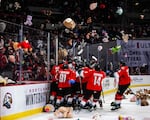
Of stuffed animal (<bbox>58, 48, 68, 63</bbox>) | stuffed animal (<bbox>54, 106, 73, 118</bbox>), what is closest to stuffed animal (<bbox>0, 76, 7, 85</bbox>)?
stuffed animal (<bbox>54, 106, 73, 118</bbox>)

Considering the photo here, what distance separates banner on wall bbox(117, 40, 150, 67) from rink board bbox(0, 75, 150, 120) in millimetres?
9138

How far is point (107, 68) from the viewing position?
16.0 metres

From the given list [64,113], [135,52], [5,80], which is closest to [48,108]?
[64,113]

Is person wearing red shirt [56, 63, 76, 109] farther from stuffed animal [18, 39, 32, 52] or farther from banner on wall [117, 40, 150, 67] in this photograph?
banner on wall [117, 40, 150, 67]

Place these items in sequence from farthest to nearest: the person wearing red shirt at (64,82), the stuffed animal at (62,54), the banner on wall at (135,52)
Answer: the banner on wall at (135,52) → the stuffed animal at (62,54) → the person wearing red shirt at (64,82)

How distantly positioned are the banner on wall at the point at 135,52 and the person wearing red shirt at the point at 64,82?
28.7 feet

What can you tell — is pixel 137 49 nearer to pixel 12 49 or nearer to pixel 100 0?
pixel 100 0

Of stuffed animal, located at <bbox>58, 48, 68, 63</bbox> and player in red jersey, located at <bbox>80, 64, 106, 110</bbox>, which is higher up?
stuffed animal, located at <bbox>58, 48, 68, 63</bbox>

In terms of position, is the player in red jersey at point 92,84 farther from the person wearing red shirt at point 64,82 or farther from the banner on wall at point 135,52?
the banner on wall at point 135,52

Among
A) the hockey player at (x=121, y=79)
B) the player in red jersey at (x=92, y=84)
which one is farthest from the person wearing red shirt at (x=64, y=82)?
the hockey player at (x=121, y=79)

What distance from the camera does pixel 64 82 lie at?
961 cm

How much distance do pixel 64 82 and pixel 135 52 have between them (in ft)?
32.8

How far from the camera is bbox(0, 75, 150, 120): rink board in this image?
758cm

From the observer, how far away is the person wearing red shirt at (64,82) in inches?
376
